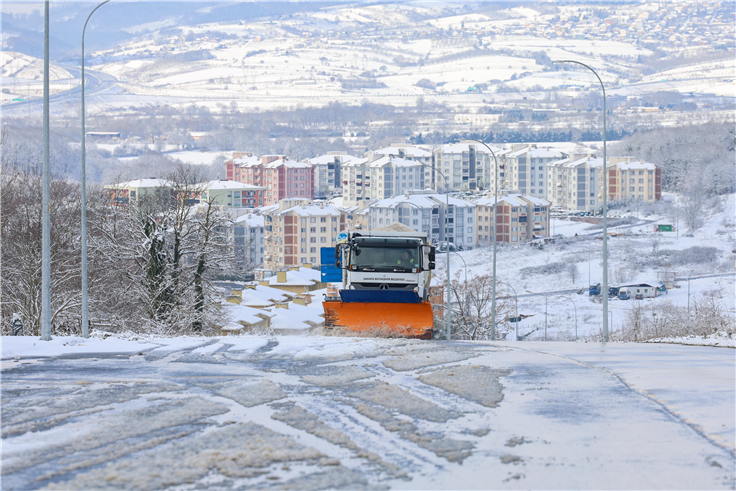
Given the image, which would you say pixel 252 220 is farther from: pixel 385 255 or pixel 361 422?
pixel 361 422

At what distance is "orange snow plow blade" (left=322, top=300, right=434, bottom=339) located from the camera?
1845 cm

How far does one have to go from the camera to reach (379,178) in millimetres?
155500

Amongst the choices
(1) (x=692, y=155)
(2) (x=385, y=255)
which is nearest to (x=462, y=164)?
(1) (x=692, y=155)

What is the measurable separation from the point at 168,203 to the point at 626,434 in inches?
1214

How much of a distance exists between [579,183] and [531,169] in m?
18.9

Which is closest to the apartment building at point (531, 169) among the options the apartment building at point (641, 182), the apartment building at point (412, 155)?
the apartment building at point (412, 155)

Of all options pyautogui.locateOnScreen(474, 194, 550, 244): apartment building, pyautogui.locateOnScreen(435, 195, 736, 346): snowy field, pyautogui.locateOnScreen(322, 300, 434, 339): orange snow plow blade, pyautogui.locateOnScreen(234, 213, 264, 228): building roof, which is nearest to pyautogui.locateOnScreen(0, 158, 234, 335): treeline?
pyautogui.locateOnScreen(322, 300, 434, 339): orange snow plow blade

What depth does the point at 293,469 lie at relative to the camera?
21.4 feet

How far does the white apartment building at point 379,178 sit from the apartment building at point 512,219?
44920mm

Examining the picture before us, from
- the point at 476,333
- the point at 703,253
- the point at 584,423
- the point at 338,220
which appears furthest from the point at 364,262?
the point at 338,220

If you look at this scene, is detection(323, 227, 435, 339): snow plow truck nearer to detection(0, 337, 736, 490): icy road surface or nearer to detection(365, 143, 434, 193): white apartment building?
detection(0, 337, 736, 490): icy road surface

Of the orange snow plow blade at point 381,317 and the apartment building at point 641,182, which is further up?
the apartment building at point 641,182

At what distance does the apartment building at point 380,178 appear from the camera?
155000mm

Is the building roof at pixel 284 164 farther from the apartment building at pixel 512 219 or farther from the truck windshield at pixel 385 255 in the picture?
the truck windshield at pixel 385 255
